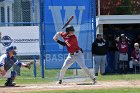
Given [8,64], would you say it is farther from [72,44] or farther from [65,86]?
[72,44]

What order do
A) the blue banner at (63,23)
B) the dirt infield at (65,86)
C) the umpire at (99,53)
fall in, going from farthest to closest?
1. the umpire at (99,53)
2. the blue banner at (63,23)
3. the dirt infield at (65,86)

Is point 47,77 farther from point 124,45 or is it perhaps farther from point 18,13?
point 18,13

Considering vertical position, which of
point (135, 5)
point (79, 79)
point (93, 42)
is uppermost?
point (135, 5)

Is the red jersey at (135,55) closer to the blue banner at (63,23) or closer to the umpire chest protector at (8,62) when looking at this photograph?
the blue banner at (63,23)

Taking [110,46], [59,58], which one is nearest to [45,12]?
[59,58]

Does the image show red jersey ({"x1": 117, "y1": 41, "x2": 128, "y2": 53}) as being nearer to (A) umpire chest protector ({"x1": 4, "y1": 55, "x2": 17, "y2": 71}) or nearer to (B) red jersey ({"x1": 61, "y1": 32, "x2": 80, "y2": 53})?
(B) red jersey ({"x1": 61, "y1": 32, "x2": 80, "y2": 53})

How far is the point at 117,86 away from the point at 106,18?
8931mm

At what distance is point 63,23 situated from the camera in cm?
1878

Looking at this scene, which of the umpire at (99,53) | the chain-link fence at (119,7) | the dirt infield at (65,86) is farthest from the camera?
the chain-link fence at (119,7)

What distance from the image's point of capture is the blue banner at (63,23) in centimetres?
1880

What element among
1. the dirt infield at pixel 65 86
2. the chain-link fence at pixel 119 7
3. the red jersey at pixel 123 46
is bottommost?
the dirt infield at pixel 65 86

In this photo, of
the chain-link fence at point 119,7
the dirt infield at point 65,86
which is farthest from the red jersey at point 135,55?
the dirt infield at point 65,86

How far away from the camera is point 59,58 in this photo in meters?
19.0

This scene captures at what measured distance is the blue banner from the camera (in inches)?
740
